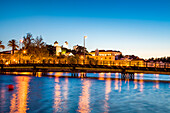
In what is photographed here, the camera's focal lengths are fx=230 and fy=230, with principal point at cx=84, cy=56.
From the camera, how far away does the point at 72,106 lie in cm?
2289

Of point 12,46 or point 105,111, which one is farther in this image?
point 12,46

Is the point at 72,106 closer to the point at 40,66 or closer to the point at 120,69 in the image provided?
the point at 120,69

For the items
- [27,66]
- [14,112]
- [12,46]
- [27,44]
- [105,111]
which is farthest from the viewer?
[12,46]

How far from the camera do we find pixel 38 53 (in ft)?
370

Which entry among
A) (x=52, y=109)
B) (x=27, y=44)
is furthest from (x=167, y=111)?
(x=27, y=44)

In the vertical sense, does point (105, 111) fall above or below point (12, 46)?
below

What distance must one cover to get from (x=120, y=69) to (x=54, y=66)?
62.4 ft

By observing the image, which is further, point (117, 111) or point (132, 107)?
point (132, 107)

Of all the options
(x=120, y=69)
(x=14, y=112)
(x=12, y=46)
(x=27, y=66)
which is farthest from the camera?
(x=12, y=46)

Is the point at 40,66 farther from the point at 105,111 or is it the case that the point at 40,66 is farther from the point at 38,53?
the point at 105,111

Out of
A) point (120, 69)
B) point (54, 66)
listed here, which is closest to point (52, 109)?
point (120, 69)

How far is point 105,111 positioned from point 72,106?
12.1ft

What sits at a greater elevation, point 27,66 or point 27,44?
point 27,44

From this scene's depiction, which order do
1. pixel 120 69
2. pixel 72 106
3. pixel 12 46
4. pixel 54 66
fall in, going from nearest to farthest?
pixel 72 106 < pixel 120 69 < pixel 54 66 < pixel 12 46
